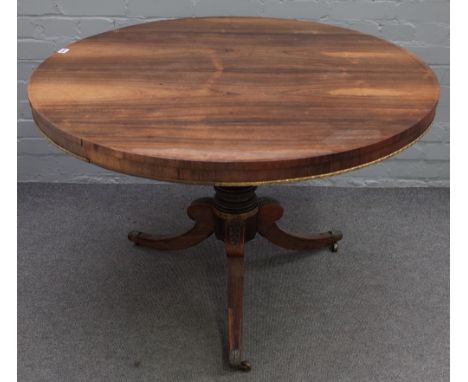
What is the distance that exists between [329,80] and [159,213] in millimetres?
956

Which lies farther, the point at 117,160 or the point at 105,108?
the point at 105,108

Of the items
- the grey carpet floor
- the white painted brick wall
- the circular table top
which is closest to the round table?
the circular table top

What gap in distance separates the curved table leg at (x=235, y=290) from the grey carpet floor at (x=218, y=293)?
5 centimetres

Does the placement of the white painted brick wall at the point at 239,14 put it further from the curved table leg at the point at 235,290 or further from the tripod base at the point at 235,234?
the curved table leg at the point at 235,290

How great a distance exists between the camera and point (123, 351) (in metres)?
1.58

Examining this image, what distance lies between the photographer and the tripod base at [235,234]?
1.56 m

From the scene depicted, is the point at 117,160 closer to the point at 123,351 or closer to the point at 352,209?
the point at 123,351

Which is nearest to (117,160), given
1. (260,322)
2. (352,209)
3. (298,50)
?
(298,50)

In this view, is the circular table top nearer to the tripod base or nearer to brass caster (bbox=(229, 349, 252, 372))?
the tripod base

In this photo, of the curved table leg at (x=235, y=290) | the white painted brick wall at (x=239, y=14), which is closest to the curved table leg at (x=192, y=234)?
the curved table leg at (x=235, y=290)

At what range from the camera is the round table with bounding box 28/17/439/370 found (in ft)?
3.53

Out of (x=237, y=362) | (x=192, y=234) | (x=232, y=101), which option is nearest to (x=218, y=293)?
(x=192, y=234)

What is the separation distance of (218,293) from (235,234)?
0.26 m

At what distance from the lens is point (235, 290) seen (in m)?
1.57
